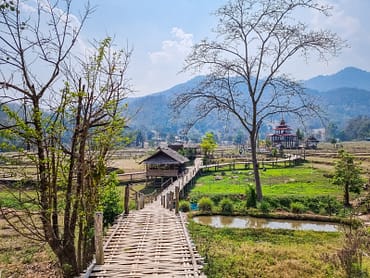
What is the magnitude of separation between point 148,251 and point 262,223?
A: 27.4ft

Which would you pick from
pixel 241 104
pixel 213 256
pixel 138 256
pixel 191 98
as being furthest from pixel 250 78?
pixel 138 256

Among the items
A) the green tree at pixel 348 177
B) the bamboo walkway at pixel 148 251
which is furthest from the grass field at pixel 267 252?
the green tree at pixel 348 177

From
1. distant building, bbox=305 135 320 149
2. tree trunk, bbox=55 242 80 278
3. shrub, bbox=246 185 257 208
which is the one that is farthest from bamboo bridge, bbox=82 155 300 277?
distant building, bbox=305 135 320 149

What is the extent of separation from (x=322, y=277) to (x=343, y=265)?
68cm

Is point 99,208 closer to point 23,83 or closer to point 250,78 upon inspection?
point 23,83

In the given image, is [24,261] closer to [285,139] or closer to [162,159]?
[162,159]

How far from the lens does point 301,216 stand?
15.7 meters

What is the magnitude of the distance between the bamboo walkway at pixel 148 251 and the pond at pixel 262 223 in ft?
13.4

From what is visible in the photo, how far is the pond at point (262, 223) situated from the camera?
14265 mm

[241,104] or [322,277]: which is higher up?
[241,104]

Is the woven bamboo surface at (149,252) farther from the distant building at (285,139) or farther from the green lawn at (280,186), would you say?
the distant building at (285,139)

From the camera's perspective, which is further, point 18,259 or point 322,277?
point 18,259

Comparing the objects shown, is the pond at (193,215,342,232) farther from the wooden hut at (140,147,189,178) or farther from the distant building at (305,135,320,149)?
the distant building at (305,135,320,149)

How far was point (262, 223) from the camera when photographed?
15.1 m
